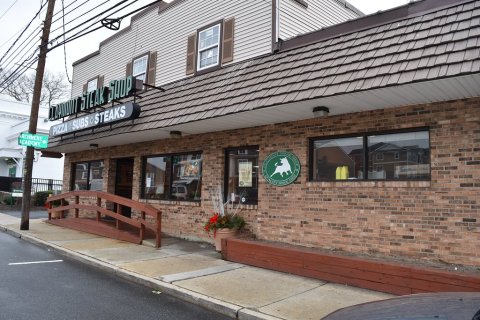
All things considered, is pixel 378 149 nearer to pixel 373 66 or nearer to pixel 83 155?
pixel 373 66

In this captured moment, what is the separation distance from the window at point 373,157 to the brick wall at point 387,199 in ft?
0.64

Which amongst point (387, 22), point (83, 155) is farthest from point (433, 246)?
point (83, 155)

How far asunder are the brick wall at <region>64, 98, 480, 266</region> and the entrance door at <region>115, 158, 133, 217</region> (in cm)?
666

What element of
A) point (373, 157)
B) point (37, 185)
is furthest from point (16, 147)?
point (373, 157)

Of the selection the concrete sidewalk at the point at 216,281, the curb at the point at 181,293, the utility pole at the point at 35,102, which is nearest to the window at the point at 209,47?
the concrete sidewalk at the point at 216,281

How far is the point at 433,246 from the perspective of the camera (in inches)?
253

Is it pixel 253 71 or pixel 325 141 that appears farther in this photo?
pixel 253 71

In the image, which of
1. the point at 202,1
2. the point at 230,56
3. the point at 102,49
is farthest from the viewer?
the point at 102,49

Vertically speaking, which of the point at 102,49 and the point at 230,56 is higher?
the point at 102,49

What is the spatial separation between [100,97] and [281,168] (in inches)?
258

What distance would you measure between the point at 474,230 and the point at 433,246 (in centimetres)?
66

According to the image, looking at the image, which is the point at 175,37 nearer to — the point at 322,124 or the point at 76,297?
the point at 322,124

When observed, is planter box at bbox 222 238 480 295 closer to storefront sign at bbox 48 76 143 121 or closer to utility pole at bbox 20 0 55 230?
storefront sign at bbox 48 76 143 121

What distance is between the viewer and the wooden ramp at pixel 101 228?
10.9m
